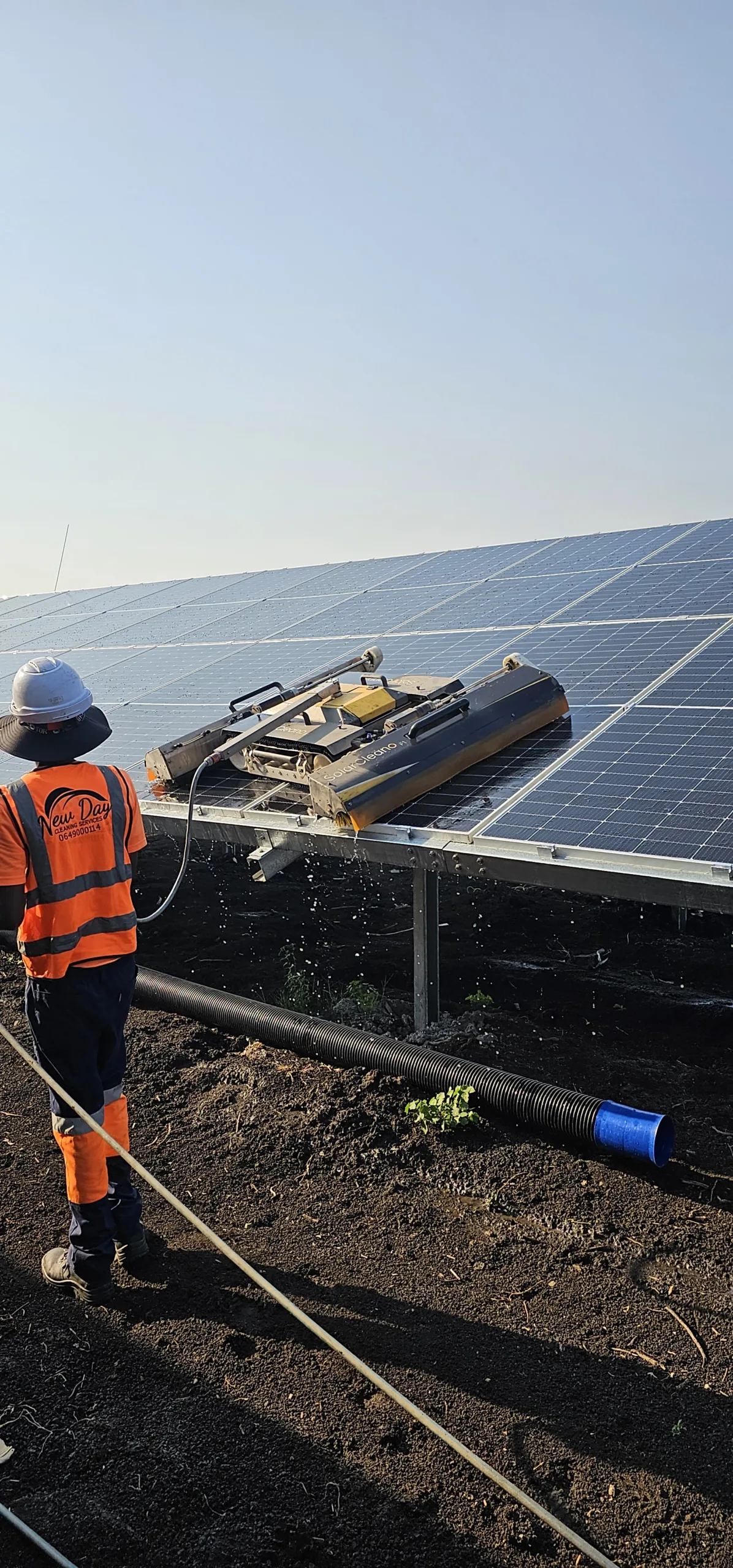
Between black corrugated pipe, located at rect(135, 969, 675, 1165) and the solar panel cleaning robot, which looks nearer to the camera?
black corrugated pipe, located at rect(135, 969, 675, 1165)

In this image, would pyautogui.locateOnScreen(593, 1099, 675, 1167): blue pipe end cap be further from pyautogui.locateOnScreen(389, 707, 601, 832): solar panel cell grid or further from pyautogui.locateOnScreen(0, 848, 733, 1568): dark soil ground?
pyautogui.locateOnScreen(389, 707, 601, 832): solar panel cell grid

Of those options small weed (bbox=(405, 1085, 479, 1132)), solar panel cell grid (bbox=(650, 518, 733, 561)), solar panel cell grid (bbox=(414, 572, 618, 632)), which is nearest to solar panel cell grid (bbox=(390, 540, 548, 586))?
solar panel cell grid (bbox=(414, 572, 618, 632))

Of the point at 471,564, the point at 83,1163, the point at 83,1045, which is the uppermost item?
the point at 471,564

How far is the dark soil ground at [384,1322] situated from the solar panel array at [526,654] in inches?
68.1

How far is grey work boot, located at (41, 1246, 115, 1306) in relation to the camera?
4633mm

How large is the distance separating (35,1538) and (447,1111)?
2.93m

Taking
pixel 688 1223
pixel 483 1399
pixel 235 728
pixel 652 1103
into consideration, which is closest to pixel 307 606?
pixel 235 728

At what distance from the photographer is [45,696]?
4.70m

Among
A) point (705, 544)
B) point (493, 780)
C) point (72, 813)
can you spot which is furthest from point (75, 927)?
point (705, 544)

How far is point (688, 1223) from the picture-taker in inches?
194

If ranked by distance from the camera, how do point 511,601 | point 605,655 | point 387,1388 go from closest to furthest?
point 387,1388 → point 605,655 → point 511,601

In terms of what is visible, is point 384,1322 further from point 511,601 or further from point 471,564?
point 471,564

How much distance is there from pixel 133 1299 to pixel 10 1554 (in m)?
Result: 1.29

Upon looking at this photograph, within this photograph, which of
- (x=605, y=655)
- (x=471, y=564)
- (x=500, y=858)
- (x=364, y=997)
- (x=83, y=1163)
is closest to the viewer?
(x=83, y=1163)
